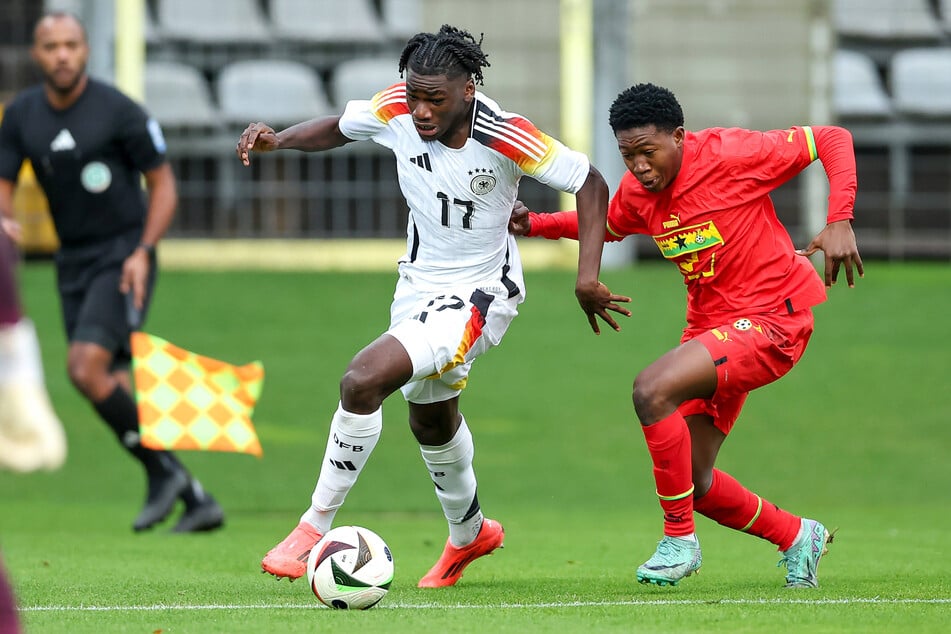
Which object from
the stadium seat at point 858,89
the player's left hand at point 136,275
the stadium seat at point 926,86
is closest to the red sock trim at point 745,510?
the player's left hand at point 136,275

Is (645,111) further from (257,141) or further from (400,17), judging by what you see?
(400,17)

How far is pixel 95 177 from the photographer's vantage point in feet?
30.8

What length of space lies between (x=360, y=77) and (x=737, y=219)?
13.9m

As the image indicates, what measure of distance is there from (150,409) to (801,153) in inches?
188

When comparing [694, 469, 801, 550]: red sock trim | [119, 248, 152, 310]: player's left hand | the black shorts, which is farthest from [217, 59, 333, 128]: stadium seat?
[694, 469, 801, 550]: red sock trim

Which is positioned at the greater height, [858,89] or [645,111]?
[645,111]

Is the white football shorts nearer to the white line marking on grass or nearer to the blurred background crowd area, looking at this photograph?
the white line marking on grass

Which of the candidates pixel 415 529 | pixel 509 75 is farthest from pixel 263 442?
pixel 509 75

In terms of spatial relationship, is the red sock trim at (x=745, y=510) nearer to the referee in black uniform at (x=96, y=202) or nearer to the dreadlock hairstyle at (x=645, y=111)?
the dreadlock hairstyle at (x=645, y=111)

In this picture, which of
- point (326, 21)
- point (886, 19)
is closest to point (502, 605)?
point (326, 21)

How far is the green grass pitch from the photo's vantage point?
18.8 ft

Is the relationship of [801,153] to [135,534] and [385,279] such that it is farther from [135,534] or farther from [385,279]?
[385,279]

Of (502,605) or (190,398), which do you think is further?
(190,398)

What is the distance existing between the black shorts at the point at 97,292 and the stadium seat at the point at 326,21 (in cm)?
1099
